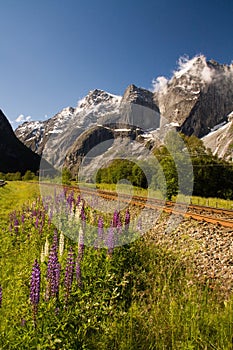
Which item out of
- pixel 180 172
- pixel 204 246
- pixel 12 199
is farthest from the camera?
pixel 180 172

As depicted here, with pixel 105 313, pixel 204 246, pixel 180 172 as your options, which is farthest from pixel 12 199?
pixel 105 313

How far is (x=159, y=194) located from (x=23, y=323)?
2492cm

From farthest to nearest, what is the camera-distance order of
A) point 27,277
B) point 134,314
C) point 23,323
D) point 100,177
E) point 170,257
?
point 100,177 < point 170,257 < point 27,277 < point 134,314 < point 23,323

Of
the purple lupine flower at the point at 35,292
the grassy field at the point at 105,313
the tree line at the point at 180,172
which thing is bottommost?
the grassy field at the point at 105,313

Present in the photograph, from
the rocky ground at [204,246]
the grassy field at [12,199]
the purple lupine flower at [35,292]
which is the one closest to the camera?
the purple lupine flower at [35,292]

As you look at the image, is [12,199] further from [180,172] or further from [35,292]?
[35,292]

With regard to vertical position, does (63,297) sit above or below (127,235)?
below

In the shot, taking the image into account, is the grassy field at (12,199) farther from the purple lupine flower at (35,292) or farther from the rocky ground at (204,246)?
the purple lupine flower at (35,292)

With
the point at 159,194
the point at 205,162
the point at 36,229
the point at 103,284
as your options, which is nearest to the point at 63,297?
the point at 103,284

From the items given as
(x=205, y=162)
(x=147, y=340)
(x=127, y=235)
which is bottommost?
(x=147, y=340)

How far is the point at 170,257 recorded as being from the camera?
7098 mm

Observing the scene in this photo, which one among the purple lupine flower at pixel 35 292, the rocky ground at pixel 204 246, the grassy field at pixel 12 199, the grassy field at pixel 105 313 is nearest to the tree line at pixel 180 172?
the grassy field at pixel 12 199

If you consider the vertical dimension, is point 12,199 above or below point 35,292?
below

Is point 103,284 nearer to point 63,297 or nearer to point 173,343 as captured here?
point 63,297
